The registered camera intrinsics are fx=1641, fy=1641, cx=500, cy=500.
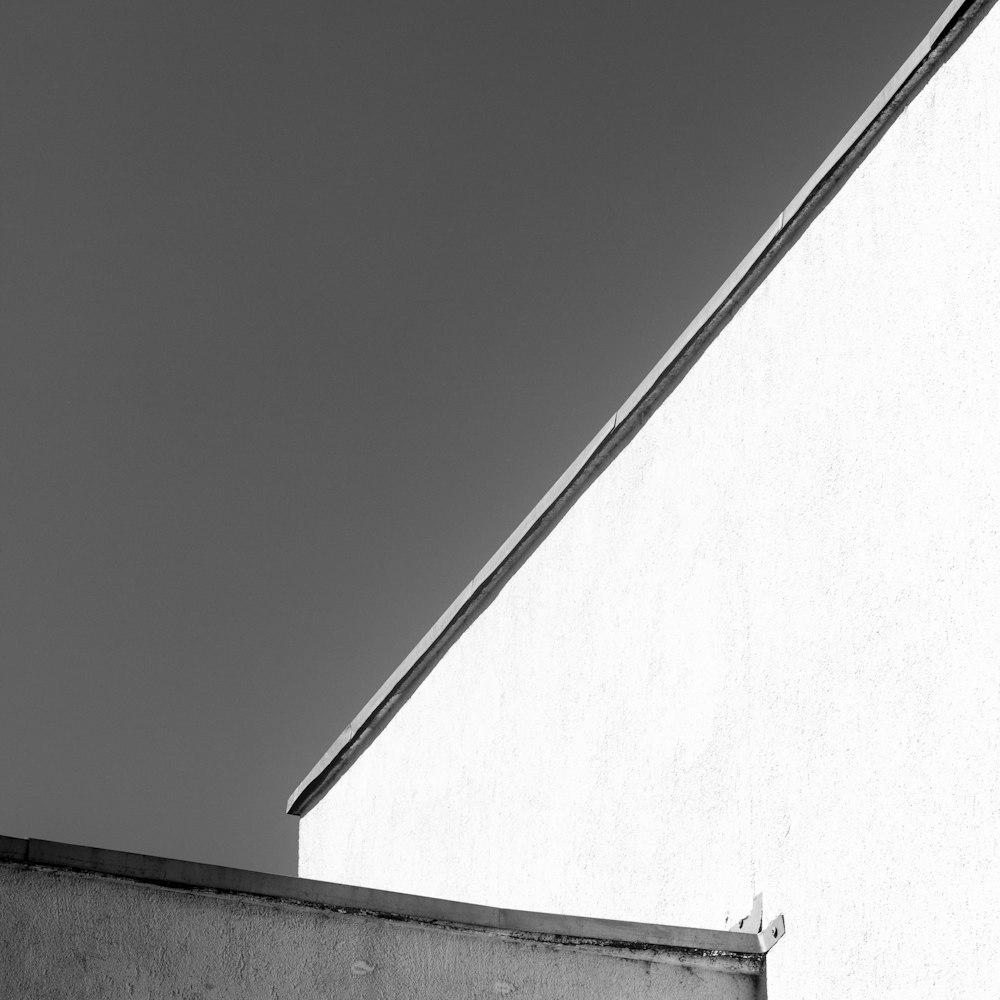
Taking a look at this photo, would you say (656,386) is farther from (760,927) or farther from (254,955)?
(254,955)

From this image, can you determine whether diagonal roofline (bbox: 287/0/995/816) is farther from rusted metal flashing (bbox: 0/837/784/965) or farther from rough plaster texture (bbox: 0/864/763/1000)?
rough plaster texture (bbox: 0/864/763/1000)

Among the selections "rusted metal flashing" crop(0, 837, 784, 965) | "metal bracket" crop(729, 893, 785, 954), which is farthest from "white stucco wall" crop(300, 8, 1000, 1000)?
"rusted metal flashing" crop(0, 837, 784, 965)

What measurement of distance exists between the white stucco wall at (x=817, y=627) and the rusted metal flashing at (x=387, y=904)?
0.84 ft

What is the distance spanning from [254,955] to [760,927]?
1.46m

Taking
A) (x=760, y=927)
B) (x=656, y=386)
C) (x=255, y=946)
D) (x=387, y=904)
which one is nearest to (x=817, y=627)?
(x=760, y=927)

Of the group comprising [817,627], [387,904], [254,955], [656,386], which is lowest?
[254,955]

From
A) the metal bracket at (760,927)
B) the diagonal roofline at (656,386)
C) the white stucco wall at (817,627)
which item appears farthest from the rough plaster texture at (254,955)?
the diagonal roofline at (656,386)

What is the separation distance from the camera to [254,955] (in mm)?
3941

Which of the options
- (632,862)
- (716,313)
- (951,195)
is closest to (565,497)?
(716,313)

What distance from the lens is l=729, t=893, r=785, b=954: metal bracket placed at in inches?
176

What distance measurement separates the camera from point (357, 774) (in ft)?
28.8

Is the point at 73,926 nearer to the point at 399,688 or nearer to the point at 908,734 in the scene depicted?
the point at 908,734

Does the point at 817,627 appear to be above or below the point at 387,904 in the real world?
above

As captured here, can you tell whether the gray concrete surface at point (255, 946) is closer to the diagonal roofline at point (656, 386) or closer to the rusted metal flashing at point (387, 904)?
the rusted metal flashing at point (387, 904)
